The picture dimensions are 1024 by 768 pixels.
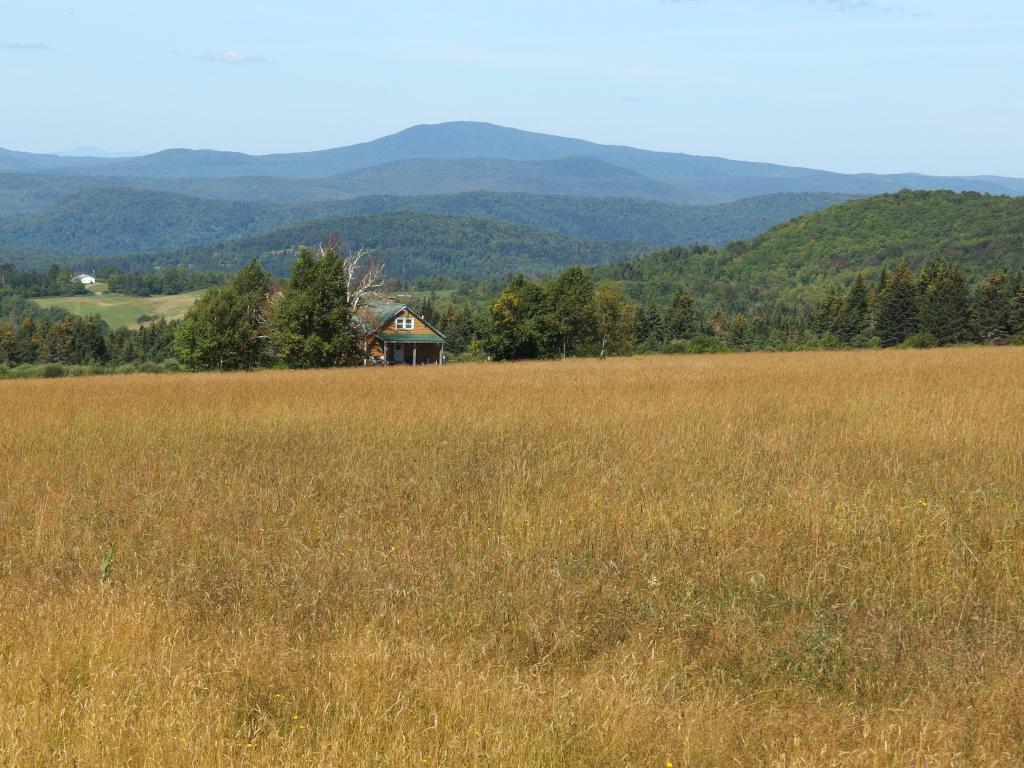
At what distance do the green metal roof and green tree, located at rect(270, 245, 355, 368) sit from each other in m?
31.1

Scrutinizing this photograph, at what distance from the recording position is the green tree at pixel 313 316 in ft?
159

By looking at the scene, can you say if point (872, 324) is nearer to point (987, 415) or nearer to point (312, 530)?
point (987, 415)

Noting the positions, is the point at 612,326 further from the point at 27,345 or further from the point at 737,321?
the point at 27,345

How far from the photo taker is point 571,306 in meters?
64.3

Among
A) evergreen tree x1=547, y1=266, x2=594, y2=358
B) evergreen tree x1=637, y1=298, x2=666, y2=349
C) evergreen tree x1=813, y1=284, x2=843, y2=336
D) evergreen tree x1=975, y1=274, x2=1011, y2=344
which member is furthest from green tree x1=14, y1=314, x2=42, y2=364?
evergreen tree x1=975, y1=274, x2=1011, y2=344

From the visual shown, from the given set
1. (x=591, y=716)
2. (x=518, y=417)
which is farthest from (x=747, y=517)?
(x=518, y=417)

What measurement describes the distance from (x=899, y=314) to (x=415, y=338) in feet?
158

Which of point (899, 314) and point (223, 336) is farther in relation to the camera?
point (899, 314)

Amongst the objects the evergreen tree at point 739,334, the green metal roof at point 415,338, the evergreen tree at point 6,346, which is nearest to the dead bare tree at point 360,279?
the green metal roof at point 415,338

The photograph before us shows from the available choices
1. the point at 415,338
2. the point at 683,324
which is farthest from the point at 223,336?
the point at 683,324

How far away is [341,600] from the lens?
5348 millimetres

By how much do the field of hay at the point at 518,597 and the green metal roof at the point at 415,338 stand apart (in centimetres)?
7289

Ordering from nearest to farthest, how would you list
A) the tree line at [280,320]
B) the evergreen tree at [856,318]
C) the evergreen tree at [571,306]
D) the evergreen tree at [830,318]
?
the tree line at [280,320] → the evergreen tree at [571,306] → the evergreen tree at [856,318] → the evergreen tree at [830,318]

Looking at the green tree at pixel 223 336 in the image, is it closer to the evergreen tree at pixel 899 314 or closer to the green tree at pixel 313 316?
the green tree at pixel 313 316
